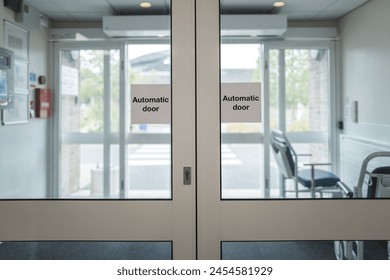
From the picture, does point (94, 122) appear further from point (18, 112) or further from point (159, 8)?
point (159, 8)

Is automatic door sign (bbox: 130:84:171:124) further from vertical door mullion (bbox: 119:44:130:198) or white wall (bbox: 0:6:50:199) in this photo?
vertical door mullion (bbox: 119:44:130:198)

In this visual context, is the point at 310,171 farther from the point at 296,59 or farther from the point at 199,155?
the point at 199,155

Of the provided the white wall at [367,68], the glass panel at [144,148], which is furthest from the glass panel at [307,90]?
the glass panel at [144,148]

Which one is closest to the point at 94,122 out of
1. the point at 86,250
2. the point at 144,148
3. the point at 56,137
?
the point at 144,148

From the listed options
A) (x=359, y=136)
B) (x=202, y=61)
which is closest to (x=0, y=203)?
(x=202, y=61)

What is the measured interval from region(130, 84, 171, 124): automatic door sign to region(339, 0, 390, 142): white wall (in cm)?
109

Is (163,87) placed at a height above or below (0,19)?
below

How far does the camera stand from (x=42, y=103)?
1.93 meters

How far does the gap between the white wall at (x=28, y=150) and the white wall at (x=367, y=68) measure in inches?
69.4

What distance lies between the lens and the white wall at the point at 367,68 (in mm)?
1659

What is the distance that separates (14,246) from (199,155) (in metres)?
0.93

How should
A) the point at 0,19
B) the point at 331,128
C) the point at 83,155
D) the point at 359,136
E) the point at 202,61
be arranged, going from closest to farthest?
the point at 202,61 < the point at 0,19 < the point at 359,136 < the point at 331,128 < the point at 83,155

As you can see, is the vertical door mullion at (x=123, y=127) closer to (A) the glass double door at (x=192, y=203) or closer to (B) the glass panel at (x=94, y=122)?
(B) the glass panel at (x=94, y=122)

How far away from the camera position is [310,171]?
8.95 feet
